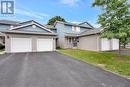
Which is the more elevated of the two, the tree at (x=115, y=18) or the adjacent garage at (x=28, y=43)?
the tree at (x=115, y=18)

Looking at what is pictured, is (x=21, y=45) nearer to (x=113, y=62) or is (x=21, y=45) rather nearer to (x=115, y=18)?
(x=115, y=18)

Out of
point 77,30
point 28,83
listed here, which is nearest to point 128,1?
point 28,83

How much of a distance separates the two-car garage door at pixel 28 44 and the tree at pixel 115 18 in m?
11.2

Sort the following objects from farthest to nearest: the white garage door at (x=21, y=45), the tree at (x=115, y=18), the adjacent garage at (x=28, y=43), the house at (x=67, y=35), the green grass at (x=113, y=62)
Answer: the house at (x=67, y=35), the white garage door at (x=21, y=45), the adjacent garage at (x=28, y=43), the tree at (x=115, y=18), the green grass at (x=113, y=62)

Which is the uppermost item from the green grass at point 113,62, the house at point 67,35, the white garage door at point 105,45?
the house at point 67,35

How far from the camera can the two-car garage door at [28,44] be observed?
66.8 ft

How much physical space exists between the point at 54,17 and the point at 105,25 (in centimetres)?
3995

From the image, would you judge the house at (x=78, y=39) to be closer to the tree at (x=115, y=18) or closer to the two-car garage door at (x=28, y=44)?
the two-car garage door at (x=28, y=44)

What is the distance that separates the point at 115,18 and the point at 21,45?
1390 centimetres

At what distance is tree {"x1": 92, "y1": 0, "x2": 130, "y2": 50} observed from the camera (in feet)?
45.0

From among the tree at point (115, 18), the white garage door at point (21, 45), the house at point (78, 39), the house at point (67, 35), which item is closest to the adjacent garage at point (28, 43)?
the white garage door at point (21, 45)

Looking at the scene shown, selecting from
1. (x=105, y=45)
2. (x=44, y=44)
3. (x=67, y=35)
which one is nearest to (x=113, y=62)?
(x=105, y=45)

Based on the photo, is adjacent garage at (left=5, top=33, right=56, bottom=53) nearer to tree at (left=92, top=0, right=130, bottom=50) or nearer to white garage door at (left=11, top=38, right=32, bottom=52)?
white garage door at (left=11, top=38, right=32, bottom=52)

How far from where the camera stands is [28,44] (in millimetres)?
21656
